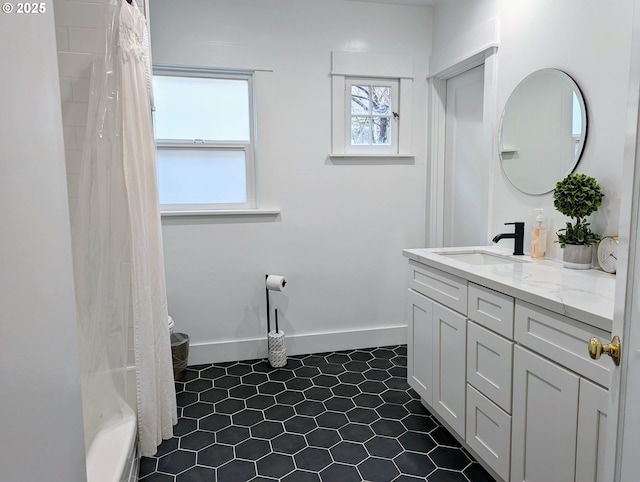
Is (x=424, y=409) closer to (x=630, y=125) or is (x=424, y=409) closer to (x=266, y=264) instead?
(x=266, y=264)

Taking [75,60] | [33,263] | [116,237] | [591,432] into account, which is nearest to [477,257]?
[591,432]

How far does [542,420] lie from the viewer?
1.46 m

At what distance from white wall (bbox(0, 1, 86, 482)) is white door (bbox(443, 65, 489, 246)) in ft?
8.13

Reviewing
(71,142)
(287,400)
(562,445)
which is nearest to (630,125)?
(562,445)

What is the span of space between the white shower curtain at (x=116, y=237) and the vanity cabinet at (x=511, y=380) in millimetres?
1305

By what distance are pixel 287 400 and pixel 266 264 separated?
3.19 feet

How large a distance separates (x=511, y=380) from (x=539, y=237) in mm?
839

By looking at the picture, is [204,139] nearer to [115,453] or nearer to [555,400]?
[115,453]

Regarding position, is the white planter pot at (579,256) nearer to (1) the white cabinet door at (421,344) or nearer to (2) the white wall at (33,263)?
(1) the white cabinet door at (421,344)

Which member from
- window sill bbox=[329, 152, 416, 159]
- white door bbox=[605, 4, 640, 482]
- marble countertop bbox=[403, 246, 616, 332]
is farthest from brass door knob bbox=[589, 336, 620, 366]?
window sill bbox=[329, 152, 416, 159]

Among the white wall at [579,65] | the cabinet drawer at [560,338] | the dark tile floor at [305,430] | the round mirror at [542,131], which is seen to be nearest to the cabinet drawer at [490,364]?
the cabinet drawer at [560,338]

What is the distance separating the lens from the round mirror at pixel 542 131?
1.99 metres

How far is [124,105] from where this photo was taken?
159 centimetres

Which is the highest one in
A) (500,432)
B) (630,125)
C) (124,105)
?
(124,105)
